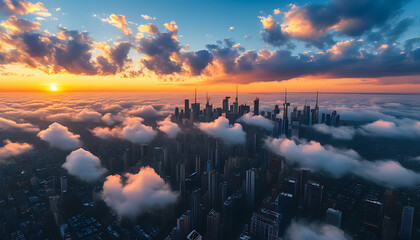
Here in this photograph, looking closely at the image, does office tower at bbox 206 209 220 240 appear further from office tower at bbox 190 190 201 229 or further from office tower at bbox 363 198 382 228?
office tower at bbox 363 198 382 228

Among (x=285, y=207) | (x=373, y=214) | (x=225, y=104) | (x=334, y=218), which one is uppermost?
(x=225, y=104)

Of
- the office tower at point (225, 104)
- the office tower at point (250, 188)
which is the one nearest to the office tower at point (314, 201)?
the office tower at point (250, 188)

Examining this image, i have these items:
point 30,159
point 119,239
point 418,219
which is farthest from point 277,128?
point 30,159

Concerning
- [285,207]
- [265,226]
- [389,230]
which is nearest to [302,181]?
[285,207]

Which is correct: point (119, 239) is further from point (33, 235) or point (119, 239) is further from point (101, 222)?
point (33, 235)

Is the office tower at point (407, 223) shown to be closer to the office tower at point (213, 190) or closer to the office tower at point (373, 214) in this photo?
the office tower at point (373, 214)

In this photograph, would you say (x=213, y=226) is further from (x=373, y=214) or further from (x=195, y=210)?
(x=373, y=214)

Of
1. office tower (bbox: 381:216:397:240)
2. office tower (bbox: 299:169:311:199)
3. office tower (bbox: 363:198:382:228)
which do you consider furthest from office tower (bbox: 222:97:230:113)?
office tower (bbox: 381:216:397:240)
